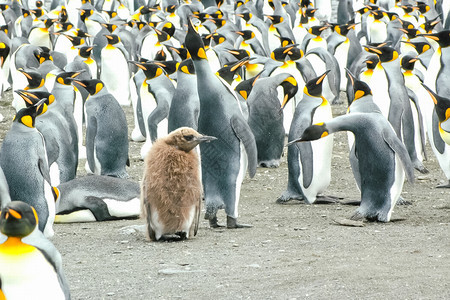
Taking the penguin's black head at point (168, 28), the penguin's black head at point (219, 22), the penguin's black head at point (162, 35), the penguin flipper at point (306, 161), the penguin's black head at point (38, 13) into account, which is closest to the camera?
the penguin flipper at point (306, 161)

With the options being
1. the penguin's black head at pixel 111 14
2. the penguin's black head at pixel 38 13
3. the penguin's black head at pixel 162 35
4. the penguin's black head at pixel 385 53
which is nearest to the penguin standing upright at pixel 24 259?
the penguin's black head at pixel 385 53

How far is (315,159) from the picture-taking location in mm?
6590

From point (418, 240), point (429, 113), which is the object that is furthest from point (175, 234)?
point (429, 113)

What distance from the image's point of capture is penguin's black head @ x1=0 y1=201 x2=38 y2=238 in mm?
3111

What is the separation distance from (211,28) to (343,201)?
915cm

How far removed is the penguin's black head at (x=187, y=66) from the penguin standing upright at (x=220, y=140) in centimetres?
137

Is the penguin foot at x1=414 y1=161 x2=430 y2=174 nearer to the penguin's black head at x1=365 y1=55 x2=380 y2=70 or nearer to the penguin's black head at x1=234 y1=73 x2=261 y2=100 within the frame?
the penguin's black head at x1=365 y1=55 x2=380 y2=70

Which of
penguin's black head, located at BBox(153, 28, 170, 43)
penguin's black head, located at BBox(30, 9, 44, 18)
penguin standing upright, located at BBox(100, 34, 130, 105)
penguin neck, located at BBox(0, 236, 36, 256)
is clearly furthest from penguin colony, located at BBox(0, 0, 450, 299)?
penguin's black head, located at BBox(30, 9, 44, 18)

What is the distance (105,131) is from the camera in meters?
7.52

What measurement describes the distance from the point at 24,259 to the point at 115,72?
8923mm

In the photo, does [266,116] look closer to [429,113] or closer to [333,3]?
[429,113]

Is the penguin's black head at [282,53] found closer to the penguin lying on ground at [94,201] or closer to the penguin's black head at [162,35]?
the penguin's black head at [162,35]

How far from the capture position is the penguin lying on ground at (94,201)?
587 centimetres

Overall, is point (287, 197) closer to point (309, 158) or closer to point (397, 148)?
point (309, 158)
